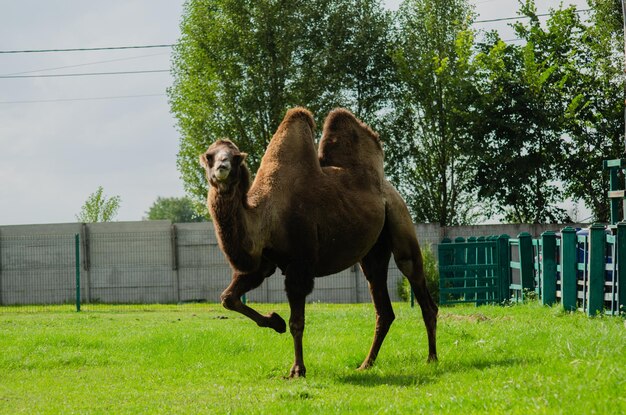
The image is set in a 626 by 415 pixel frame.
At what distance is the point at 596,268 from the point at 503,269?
735cm

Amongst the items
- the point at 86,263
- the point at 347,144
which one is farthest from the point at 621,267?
the point at 86,263

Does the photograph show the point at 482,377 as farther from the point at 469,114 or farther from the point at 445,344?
the point at 469,114

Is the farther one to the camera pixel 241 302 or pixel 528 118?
pixel 528 118

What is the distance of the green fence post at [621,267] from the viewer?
13617mm


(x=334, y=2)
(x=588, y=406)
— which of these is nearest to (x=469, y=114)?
(x=334, y=2)

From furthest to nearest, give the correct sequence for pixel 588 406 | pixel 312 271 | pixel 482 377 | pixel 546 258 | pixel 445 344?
1. pixel 546 258
2. pixel 445 344
3. pixel 312 271
4. pixel 482 377
5. pixel 588 406

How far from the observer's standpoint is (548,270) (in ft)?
56.0

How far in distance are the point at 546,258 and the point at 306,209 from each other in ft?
28.8

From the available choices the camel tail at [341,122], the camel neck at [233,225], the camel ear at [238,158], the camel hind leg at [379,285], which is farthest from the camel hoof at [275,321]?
the camel tail at [341,122]

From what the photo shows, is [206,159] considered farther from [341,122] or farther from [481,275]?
[481,275]

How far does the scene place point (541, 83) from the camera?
36.6 m

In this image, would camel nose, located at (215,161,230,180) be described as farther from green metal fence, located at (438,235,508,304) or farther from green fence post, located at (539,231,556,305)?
green metal fence, located at (438,235,508,304)

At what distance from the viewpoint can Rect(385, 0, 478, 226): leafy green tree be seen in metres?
38.9

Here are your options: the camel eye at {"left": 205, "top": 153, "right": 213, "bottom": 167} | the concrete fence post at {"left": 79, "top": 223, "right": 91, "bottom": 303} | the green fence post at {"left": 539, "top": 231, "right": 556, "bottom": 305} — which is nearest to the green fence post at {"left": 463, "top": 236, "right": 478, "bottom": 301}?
the green fence post at {"left": 539, "top": 231, "right": 556, "bottom": 305}
